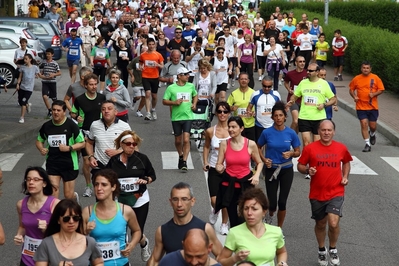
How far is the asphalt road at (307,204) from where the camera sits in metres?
11.2

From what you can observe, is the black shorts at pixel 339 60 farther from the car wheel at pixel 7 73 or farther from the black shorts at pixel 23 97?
the black shorts at pixel 23 97

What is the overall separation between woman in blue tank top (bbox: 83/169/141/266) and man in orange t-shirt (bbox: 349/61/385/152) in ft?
33.0

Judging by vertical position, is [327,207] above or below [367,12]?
above

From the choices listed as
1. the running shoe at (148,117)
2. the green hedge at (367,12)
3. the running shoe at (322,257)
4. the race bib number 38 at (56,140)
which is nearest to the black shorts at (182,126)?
the race bib number 38 at (56,140)

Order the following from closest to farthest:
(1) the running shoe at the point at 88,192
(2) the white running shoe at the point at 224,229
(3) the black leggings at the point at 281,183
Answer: (3) the black leggings at the point at 281,183 → (2) the white running shoe at the point at 224,229 → (1) the running shoe at the point at 88,192

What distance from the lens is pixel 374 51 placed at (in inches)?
1129

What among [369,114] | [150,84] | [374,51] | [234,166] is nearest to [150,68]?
[150,84]

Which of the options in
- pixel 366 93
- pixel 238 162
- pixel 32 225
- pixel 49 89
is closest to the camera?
pixel 32 225

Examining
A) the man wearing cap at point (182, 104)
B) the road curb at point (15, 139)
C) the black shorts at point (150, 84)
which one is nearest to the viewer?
the man wearing cap at point (182, 104)

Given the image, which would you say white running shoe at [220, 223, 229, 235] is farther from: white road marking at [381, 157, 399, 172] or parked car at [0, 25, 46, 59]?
parked car at [0, 25, 46, 59]

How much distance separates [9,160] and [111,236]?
9.58m

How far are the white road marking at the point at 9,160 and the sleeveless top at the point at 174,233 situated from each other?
9.20 meters

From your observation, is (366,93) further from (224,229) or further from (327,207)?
(327,207)

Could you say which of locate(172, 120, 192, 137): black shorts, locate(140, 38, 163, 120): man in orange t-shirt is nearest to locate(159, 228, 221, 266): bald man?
locate(172, 120, 192, 137): black shorts
